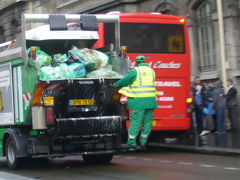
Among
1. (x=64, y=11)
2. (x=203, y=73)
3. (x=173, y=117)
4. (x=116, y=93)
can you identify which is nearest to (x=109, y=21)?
(x=116, y=93)

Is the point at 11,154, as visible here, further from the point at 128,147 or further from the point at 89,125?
the point at 128,147

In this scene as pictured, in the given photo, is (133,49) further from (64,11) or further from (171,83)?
(64,11)

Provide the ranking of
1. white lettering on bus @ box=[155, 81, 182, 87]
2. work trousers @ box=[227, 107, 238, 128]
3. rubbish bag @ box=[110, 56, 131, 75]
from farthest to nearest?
work trousers @ box=[227, 107, 238, 128] → white lettering on bus @ box=[155, 81, 182, 87] → rubbish bag @ box=[110, 56, 131, 75]

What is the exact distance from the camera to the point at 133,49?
1426 cm

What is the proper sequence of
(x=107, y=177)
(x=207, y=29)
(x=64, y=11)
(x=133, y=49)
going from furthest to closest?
(x=64, y=11) < (x=207, y=29) < (x=133, y=49) < (x=107, y=177)

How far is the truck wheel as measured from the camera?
11055 millimetres

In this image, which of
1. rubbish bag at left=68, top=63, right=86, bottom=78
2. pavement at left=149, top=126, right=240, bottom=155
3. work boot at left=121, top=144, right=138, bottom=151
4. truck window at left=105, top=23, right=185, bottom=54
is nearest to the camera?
rubbish bag at left=68, top=63, right=86, bottom=78

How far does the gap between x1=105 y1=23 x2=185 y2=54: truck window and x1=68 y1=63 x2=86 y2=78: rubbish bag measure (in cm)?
338

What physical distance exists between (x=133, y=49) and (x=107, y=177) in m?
5.19

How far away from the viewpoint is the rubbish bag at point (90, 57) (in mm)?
10992

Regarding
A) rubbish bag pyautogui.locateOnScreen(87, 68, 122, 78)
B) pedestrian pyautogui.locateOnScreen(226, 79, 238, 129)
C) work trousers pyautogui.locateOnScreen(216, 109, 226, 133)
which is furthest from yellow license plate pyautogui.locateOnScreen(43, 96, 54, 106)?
pedestrian pyautogui.locateOnScreen(226, 79, 238, 129)

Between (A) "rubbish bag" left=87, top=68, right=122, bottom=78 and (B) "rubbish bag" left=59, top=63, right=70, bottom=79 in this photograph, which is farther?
(A) "rubbish bag" left=87, top=68, right=122, bottom=78

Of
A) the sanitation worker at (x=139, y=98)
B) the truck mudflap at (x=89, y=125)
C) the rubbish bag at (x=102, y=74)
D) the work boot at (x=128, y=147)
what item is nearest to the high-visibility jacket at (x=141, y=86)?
the sanitation worker at (x=139, y=98)

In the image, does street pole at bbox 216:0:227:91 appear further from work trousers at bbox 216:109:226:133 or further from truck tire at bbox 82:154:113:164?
truck tire at bbox 82:154:113:164
